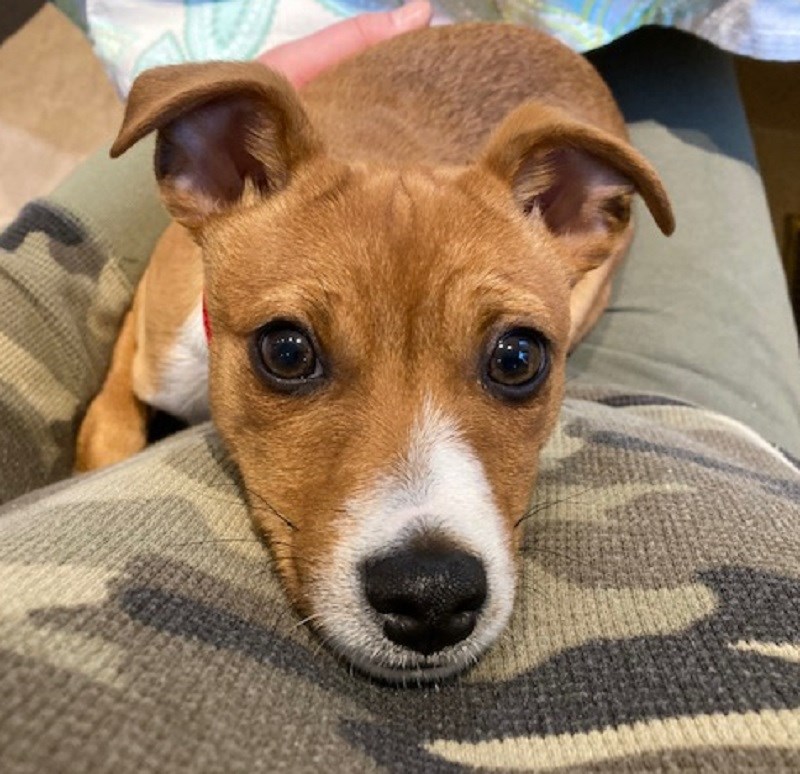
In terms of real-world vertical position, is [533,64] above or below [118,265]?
above

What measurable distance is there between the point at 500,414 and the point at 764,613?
0.64 meters

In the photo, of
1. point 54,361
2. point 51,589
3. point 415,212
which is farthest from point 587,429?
point 54,361

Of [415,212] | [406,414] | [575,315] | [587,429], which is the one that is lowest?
[575,315]

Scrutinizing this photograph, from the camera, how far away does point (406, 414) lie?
1678mm

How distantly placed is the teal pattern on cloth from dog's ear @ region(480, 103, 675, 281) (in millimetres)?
1551

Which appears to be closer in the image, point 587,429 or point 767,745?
point 767,745

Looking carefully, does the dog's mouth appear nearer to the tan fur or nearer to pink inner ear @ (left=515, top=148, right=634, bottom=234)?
pink inner ear @ (left=515, top=148, right=634, bottom=234)

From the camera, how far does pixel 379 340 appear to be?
1.75 metres

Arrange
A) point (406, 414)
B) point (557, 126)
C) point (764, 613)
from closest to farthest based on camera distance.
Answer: point (764, 613), point (406, 414), point (557, 126)

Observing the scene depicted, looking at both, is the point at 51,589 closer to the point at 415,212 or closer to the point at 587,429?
the point at 415,212

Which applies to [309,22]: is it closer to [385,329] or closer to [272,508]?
[385,329]

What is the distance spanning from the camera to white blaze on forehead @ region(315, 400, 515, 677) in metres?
1.50

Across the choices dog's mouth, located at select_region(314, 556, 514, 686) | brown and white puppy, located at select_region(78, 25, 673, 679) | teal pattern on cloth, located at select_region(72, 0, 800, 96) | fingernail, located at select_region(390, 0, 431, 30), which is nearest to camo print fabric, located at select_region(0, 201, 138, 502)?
brown and white puppy, located at select_region(78, 25, 673, 679)

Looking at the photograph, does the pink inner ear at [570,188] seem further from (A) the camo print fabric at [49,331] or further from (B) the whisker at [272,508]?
Result: (A) the camo print fabric at [49,331]
